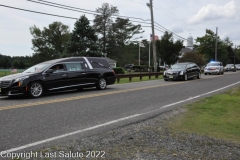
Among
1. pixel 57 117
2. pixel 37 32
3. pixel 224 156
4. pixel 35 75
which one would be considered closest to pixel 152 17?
pixel 35 75

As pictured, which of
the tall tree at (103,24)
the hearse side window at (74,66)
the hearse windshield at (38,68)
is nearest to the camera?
the hearse windshield at (38,68)

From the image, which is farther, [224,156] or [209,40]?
[209,40]

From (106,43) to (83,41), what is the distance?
2348 cm

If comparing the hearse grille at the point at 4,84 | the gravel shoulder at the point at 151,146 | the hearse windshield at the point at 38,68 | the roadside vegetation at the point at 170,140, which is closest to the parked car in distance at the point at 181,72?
the hearse windshield at the point at 38,68

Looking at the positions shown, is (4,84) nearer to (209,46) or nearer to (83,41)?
(83,41)

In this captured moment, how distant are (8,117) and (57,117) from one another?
1.25 metres

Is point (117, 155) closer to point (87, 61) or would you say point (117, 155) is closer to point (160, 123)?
point (160, 123)

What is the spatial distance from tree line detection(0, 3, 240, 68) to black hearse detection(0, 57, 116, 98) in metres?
20.1

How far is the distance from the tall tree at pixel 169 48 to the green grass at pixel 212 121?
1359 inches

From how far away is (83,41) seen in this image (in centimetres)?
4672

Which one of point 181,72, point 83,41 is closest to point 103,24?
point 83,41

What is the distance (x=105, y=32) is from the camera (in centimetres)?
6925

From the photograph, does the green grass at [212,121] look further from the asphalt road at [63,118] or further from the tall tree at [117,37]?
the tall tree at [117,37]

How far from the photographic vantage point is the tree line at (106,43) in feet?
145
